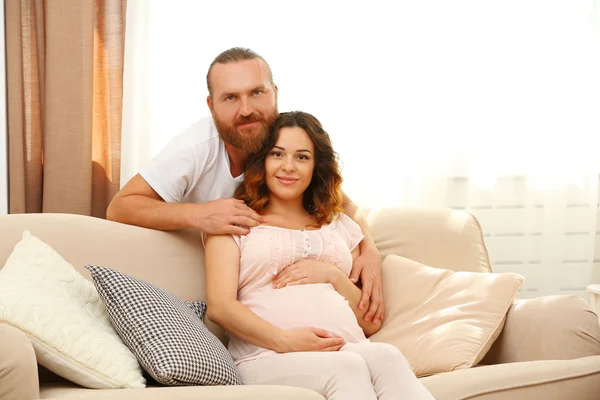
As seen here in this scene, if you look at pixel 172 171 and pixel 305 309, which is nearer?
pixel 305 309

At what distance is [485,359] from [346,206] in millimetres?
666

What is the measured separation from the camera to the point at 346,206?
256 cm

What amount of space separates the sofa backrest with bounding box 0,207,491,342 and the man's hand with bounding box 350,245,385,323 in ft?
0.61

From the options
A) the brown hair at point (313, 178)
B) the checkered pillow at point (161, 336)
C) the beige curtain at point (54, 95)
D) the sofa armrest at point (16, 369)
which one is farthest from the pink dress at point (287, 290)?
the beige curtain at point (54, 95)

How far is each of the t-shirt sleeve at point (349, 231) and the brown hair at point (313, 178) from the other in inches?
1.6

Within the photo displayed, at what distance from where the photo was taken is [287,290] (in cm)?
216

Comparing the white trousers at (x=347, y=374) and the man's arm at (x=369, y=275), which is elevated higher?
the man's arm at (x=369, y=275)

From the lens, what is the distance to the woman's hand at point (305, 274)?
2186mm

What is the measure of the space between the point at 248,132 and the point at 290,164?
7.9 inches

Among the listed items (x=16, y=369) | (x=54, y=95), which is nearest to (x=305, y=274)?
(x=16, y=369)

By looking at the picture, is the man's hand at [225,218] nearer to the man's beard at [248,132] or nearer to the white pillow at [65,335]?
the man's beard at [248,132]

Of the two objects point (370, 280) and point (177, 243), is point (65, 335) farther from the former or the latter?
point (370, 280)

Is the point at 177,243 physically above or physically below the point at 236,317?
above

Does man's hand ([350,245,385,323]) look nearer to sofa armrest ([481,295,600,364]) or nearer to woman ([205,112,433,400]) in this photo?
woman ([205,112,433,400])
